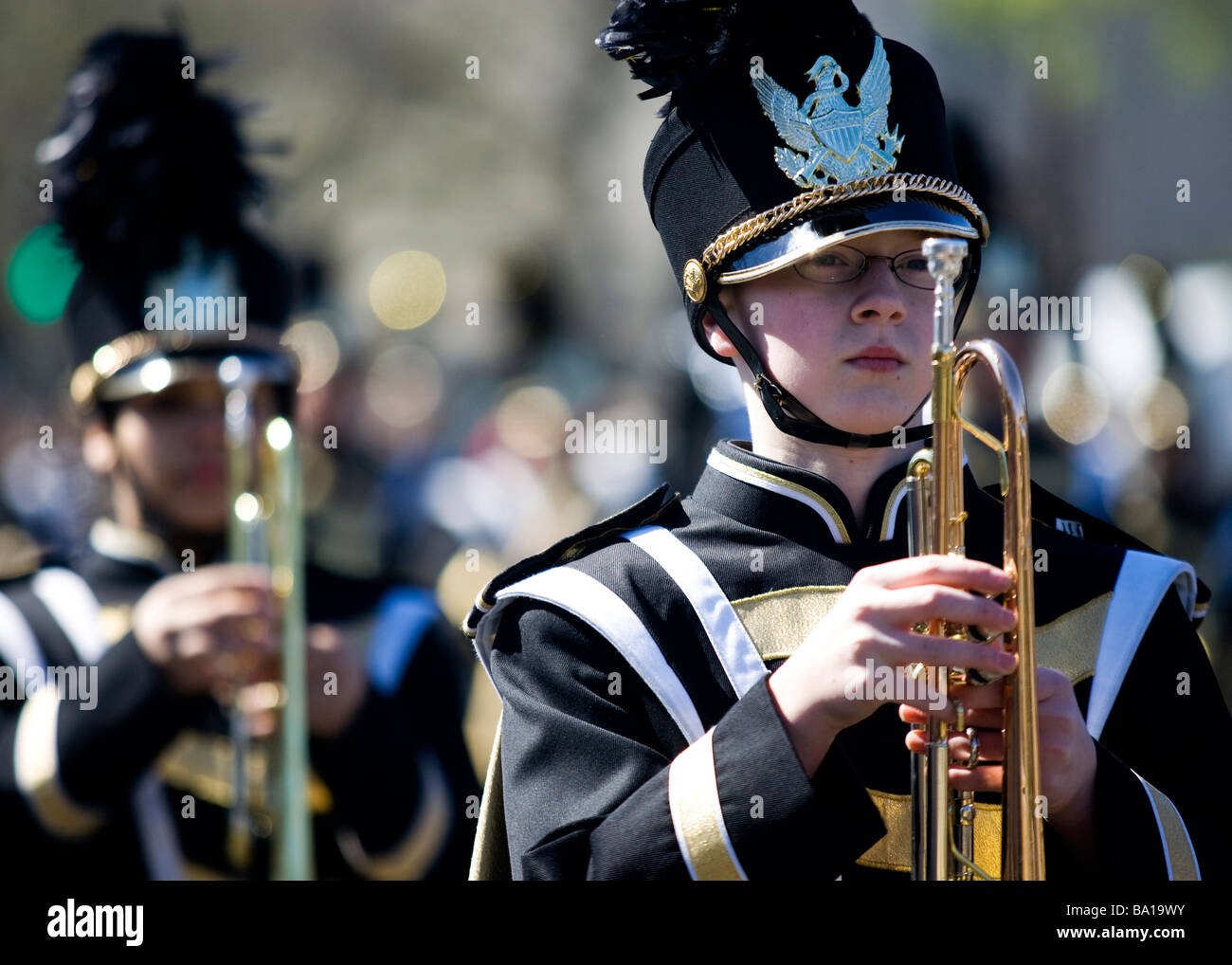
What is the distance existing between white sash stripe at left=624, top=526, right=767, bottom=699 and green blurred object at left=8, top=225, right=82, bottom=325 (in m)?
3.02

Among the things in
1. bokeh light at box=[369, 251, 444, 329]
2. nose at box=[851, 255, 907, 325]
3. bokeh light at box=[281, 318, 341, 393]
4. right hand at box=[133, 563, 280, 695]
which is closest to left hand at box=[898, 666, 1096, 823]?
nose at box=[851, 255, 907, 325]

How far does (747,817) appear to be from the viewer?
2.57 m

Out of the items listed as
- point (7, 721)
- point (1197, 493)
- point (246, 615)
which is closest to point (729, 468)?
point (246, 615)

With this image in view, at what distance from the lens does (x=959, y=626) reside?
2.53 meters

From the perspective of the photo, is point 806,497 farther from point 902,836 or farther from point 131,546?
point 131,546

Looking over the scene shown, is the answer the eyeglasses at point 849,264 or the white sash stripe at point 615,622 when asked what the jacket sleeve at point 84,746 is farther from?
the eyeglasses at point 849,264

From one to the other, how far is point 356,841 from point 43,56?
8.46 metres

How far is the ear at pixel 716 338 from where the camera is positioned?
320cm

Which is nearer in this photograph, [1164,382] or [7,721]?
[7,721]

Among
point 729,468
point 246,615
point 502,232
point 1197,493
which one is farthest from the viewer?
point 502,232

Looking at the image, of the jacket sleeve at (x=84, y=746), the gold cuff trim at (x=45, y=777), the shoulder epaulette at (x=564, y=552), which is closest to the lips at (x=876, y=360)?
the shoulder epaulette at (x=564, y=552)

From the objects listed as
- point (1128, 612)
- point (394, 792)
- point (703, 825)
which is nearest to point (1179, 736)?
point (1128, 612)

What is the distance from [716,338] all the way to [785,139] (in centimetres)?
36

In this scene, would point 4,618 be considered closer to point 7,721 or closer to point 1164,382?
point 7,721
